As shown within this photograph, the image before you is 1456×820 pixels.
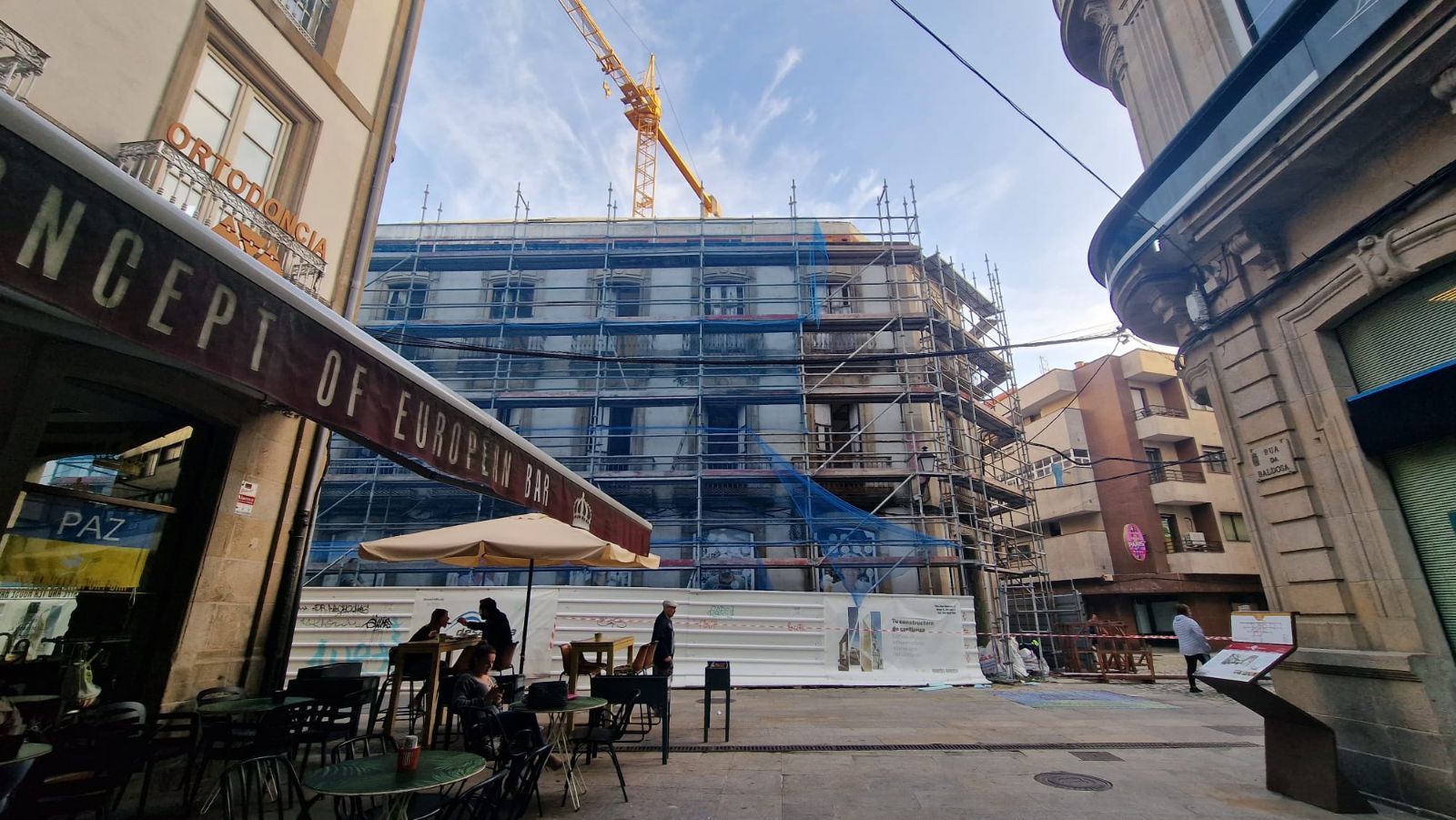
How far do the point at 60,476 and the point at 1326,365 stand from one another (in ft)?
34.2

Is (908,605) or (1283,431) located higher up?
(1283,431)

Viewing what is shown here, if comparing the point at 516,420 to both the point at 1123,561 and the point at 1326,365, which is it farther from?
the point at 1123,561

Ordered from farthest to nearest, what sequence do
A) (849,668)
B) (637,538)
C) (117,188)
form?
(849,668) → (637,538) → (117,188)

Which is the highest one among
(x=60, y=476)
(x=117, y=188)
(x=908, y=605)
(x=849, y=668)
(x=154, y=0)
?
(x=154, y=0)

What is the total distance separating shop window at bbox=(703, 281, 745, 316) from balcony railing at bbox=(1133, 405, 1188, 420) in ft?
61.9

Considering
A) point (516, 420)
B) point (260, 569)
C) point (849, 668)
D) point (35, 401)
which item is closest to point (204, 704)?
point (260, 569)

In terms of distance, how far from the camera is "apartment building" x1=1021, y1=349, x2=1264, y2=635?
24.6 m

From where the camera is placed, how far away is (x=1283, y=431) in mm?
5887

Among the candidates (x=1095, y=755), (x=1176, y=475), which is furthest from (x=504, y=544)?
(x=1176, y=475)

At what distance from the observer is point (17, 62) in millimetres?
4211

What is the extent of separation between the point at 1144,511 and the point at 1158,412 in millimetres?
4421

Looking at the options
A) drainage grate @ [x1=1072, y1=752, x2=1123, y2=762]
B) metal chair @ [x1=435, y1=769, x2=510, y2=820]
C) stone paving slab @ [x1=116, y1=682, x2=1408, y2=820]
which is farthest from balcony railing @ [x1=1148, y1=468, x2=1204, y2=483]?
metal chair @ [x1=435, y1=769, x2=510, y2=820]

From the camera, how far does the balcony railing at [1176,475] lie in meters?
25.6

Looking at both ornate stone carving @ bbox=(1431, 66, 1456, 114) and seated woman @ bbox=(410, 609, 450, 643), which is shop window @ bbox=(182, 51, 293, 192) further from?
ornate stone carving @ bbox=(1431, 66, 1456, 114)
